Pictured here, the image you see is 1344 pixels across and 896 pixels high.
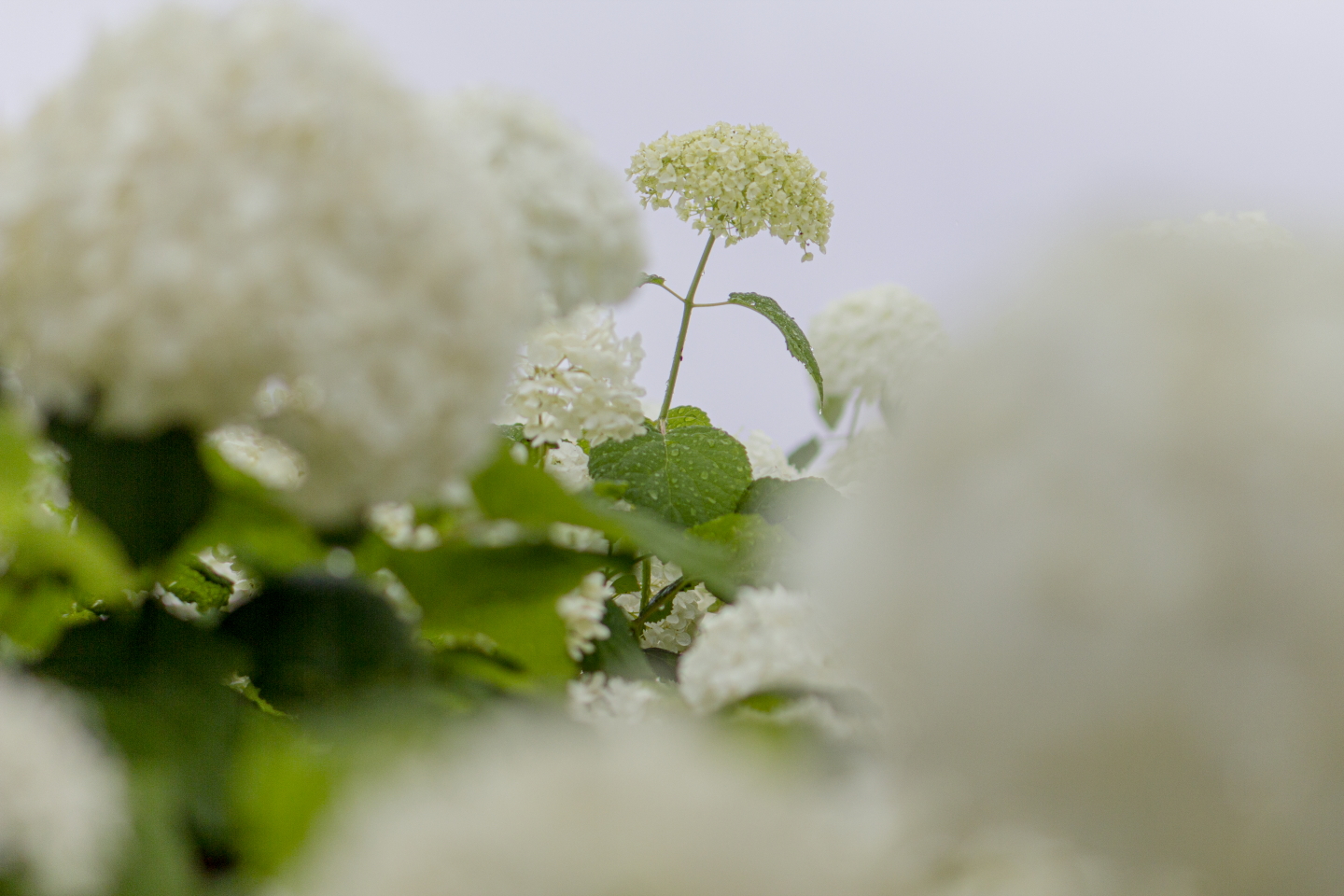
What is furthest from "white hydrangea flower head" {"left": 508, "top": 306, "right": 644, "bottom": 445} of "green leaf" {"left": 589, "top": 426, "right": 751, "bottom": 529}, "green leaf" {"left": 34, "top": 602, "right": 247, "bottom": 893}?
"green leaf" {"left": 34, "top": 602, "right": 247, "bottom": 893}

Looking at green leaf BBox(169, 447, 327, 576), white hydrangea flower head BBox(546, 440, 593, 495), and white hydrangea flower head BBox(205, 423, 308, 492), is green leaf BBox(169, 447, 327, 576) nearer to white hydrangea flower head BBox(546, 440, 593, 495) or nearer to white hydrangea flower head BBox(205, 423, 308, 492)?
white hydrangea flower head BBox(205, 423, 308, 492)

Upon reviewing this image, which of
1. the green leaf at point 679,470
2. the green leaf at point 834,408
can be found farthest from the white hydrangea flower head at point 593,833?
the green leaf at point 834,408

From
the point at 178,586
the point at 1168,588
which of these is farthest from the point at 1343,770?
the point at 178,586

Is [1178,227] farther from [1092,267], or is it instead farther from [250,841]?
[250,841]

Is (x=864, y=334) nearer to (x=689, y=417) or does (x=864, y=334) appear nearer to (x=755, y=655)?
(x=689, y=417)

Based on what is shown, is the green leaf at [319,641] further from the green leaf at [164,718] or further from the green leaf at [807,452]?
the green leaf at [807,452]
